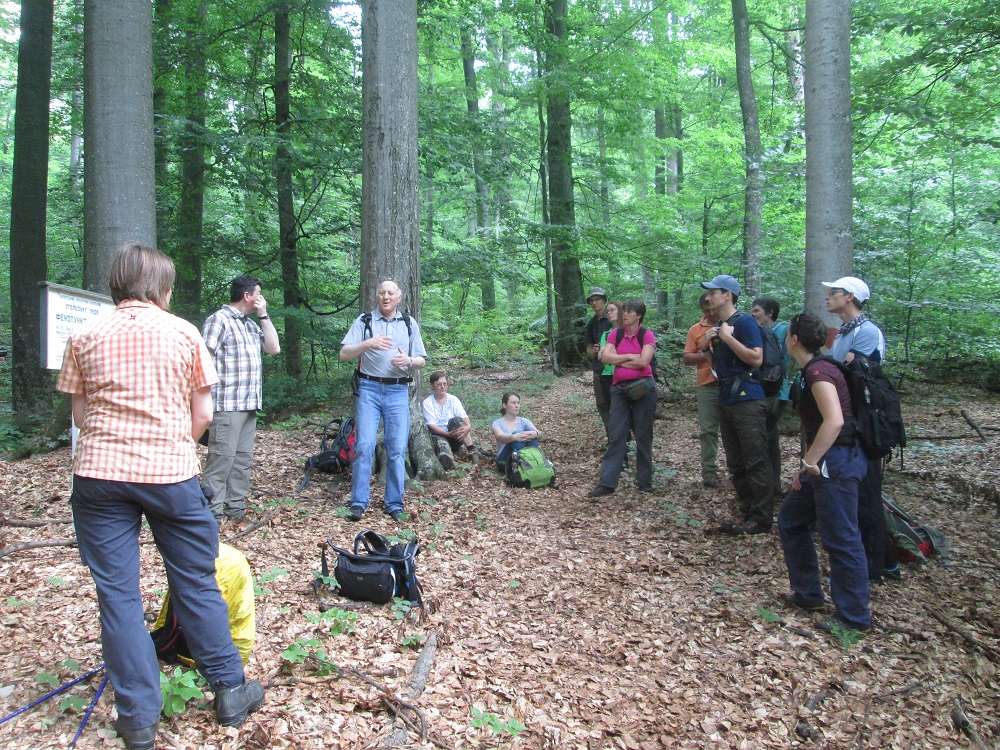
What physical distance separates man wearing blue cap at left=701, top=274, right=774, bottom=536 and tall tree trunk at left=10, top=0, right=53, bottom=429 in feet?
28.5

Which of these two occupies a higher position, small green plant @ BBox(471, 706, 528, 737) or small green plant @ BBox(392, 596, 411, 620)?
small green plant @ BBox(392, 596, 411, 620)

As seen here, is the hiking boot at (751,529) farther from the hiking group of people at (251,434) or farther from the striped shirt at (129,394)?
the striped shirt at (129,394)

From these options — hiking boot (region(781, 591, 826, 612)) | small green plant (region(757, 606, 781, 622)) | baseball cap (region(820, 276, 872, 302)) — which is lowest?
small green plant (region(757, 606, 781, 622))

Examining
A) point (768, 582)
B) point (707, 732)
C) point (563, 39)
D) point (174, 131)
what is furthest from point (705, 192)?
point (707, 732)

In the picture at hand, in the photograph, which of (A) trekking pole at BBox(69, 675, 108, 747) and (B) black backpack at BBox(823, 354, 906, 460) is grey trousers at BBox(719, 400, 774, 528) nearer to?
(B) black backpack at BBox(823, 354, 906, 460)

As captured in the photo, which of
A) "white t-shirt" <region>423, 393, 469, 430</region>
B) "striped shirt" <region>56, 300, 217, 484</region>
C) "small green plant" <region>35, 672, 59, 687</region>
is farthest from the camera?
"white t-shirt" <region>423, 393, 469, 430</region>

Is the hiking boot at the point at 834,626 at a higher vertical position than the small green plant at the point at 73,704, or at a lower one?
lower

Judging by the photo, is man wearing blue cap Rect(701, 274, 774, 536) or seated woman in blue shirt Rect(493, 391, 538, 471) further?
seated woman in blue shirt Rect(493, 391, 538, 471)

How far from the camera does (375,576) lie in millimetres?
3824

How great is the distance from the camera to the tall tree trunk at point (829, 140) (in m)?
5.22

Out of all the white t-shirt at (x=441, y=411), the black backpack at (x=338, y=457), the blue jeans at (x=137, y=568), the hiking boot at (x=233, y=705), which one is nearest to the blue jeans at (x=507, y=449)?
the white t-shirt at (x=441, y=411)

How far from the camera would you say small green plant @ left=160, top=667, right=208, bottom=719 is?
2.54 m

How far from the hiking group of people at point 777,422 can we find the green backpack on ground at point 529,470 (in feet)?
2.09

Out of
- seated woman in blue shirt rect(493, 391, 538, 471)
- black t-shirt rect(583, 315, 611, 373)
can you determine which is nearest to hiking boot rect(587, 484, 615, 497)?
seated woman in blue shirt rect(493, 391, 538, 471)
